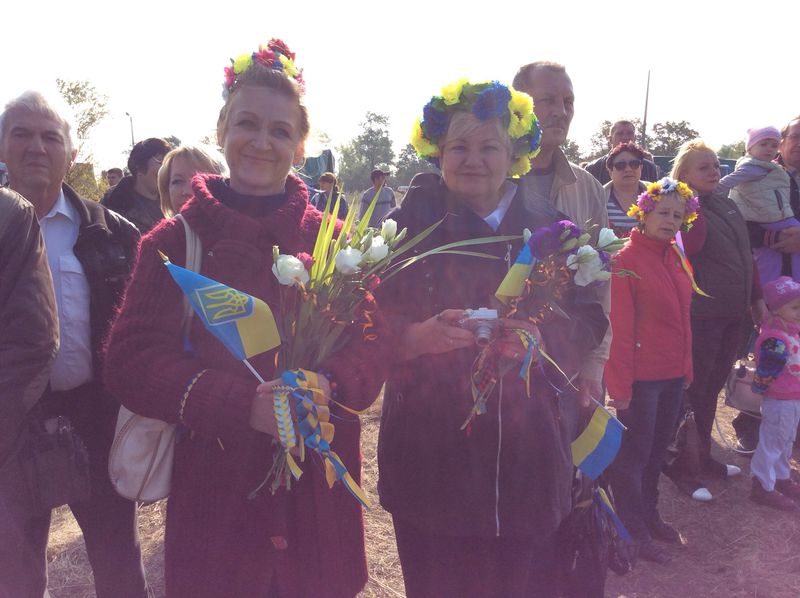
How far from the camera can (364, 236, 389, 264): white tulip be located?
5.30 feet

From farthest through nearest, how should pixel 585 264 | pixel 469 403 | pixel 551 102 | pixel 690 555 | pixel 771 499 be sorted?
pixel 771 499
pixel 690 555
pixel 551 102
pixel 469 403
pixel 585 264

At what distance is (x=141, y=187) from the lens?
4.01 meters

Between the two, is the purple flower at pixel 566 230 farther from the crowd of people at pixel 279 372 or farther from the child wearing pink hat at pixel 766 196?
the child wearing pink hat at pixel 766 196

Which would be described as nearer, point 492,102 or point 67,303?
point 492,102

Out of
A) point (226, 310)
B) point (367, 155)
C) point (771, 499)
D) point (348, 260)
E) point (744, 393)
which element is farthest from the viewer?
point (367, 155)

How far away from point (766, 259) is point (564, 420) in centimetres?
388

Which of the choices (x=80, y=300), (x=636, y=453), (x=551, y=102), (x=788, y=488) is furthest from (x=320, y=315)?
(x=788, y=488)

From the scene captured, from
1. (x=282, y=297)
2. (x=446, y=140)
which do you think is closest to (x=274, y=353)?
(x=282, y=297)

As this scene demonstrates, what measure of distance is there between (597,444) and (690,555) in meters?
2.05

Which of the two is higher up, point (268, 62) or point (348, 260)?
point (268, 62)

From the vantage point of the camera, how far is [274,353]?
68.9 inches

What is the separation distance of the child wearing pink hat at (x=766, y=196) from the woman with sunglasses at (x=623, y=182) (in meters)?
1.06

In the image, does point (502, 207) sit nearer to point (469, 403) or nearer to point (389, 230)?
point (389, 230)

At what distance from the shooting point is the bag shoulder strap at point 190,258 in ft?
5.49
